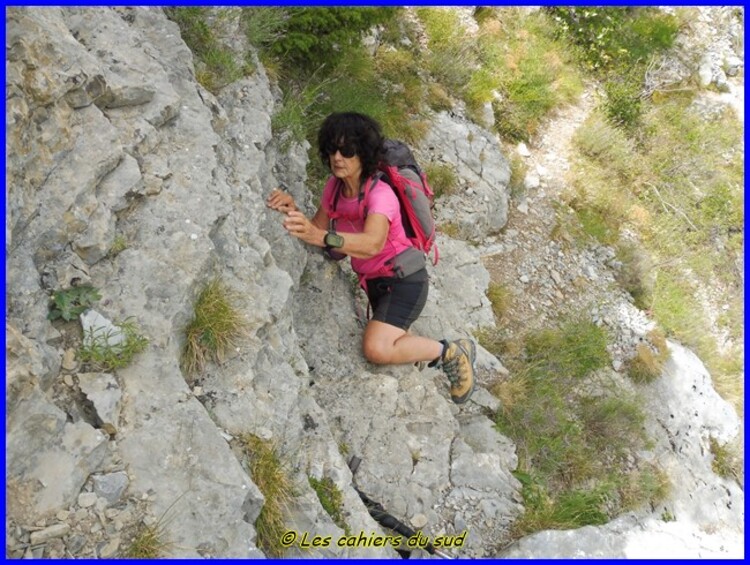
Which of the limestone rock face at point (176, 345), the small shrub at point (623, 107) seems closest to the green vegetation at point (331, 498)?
the limestone rock face at point (176, 345)

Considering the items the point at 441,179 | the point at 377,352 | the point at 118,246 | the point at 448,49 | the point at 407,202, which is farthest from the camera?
the point at 448,49

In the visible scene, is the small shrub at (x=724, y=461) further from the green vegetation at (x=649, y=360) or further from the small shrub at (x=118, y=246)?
the small shrub at (x=118, y=246)

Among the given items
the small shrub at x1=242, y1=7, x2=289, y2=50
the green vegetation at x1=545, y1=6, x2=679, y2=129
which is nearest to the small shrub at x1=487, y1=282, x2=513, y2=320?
the small shrub at x1=242, y1=7, x2=289, y2=50

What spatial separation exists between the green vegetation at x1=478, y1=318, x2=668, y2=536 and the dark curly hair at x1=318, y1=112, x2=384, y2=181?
8.99 ft

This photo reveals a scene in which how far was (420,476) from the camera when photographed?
4.71 m

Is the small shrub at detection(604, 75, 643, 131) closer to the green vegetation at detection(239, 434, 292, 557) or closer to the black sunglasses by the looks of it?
the black sunglasses

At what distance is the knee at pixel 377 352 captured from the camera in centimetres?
521

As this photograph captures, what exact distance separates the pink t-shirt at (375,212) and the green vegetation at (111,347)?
2.01 m

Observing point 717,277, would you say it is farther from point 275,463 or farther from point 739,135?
point 275,463

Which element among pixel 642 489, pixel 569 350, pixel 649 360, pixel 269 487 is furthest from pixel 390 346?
pixel 649 360

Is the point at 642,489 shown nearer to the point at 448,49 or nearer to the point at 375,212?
the point at 375,212

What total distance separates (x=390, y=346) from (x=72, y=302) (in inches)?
102

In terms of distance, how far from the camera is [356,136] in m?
4.59

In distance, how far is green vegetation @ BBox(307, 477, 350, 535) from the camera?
386 cm
